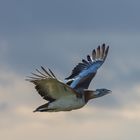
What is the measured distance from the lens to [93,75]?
153 feet

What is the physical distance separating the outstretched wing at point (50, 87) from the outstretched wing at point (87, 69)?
17.3 ft

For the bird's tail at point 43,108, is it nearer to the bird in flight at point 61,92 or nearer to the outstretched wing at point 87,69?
the bird in flight at point 61,92

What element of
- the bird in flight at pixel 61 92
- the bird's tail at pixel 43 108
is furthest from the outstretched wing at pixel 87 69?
the bird's tail at pixel 43 108

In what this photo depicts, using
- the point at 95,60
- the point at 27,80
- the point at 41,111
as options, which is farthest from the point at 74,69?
the point at 27,80

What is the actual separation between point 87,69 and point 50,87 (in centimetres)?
Answer: 1157

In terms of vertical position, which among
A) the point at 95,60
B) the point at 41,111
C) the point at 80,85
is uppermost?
the point at 95,60

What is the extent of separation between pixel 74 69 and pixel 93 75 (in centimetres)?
203

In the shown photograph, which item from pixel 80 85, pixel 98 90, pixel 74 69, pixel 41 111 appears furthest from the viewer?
pixel 74 69

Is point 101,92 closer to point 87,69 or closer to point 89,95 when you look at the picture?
point 89,95

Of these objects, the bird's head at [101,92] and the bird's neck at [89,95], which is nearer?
the bird's neck at [89,95]

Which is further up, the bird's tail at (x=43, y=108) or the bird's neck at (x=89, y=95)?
the bird's neck at (x=89, y=95)

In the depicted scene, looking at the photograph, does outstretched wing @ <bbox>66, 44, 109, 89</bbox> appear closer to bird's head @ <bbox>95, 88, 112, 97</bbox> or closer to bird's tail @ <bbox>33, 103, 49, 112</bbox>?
bird's head @ <bbox>95, 88, 112, 97</bbox>

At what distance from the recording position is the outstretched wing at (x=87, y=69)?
44441mm

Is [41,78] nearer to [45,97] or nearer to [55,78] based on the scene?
[55,78]
